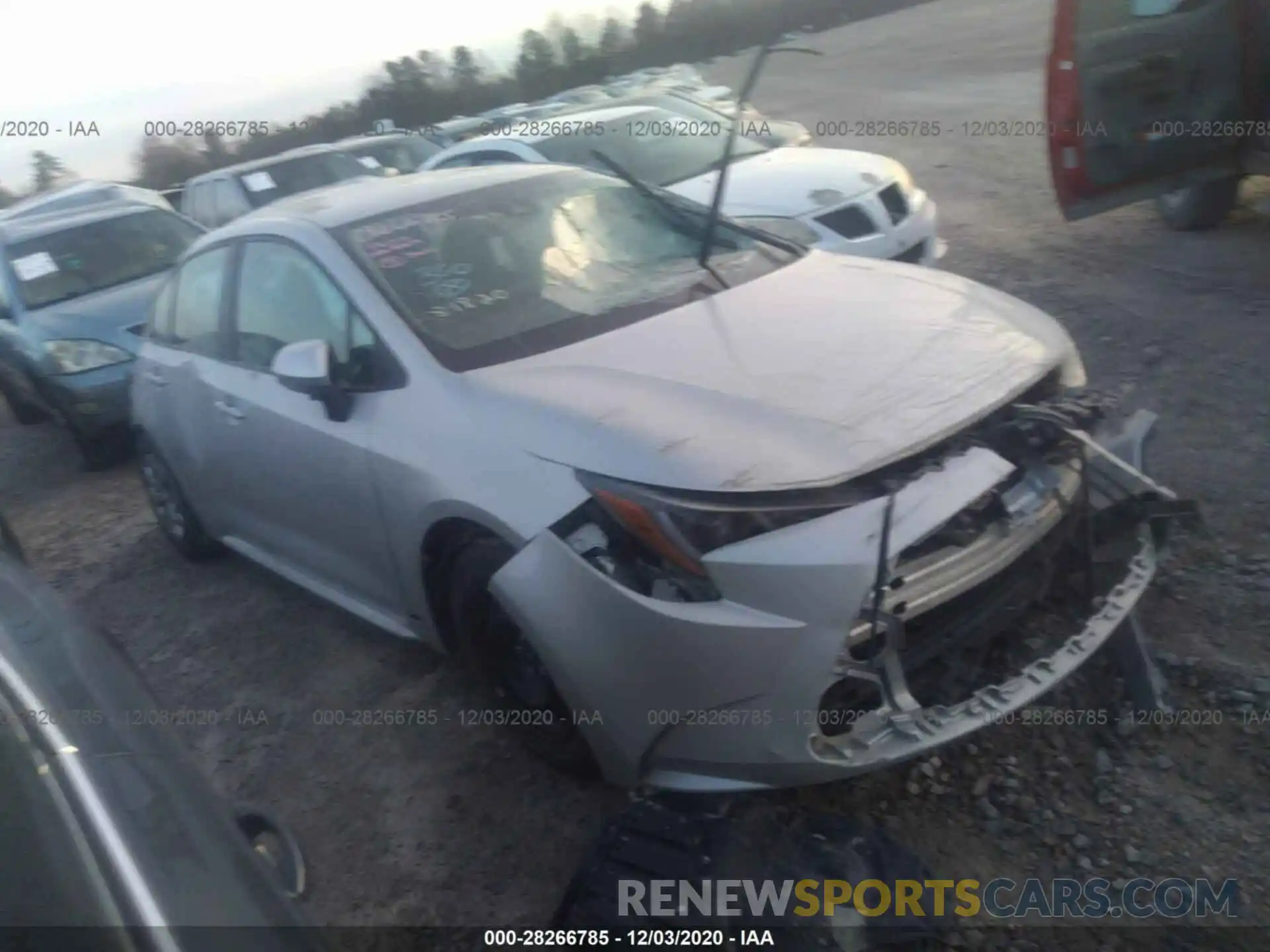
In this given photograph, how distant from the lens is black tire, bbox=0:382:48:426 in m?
8.20

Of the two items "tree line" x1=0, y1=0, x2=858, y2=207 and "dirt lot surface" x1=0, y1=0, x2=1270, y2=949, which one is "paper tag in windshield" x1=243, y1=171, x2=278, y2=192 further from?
"tree line" x1=0, y1=0, x2=858, y2=207

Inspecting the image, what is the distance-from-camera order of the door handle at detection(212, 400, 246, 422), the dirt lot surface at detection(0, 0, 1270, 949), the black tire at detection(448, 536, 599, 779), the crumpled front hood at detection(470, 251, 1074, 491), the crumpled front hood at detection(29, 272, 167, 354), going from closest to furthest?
the crumpled front hood at detection(470, 251, 1074, 491)
the dirt lot surface at detection(0, 0, 1270, 949)
the black tire at detection(448, 536, 599, 779)
the door handle at detection(212, 400, 246, 422)
the crumpled front hood at detection(29, 272, 167, 354)

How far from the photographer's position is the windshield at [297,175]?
10312 mm

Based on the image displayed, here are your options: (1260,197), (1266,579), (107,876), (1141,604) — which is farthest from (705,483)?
(1260,197)

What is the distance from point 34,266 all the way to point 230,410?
463 centimetres

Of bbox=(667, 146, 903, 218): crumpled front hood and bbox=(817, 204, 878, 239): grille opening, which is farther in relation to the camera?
bbox=(667, 146, 903, 218): crumpled front hood

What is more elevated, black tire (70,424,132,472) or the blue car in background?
the blue car in background

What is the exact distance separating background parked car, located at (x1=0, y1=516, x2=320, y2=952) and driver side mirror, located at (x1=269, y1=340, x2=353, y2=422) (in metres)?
1.18

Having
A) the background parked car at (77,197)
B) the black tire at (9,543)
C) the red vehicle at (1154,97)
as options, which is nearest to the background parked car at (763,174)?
the red vehicle at (1154,97)

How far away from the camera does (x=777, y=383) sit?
2.84 m

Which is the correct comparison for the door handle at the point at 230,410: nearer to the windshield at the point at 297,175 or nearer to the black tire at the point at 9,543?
the black tire at the point at 9,543

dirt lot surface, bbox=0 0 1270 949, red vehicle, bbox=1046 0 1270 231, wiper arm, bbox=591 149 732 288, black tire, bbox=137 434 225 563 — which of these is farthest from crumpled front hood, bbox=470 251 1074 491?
red vehicle, bbox=1046 0 1270 231

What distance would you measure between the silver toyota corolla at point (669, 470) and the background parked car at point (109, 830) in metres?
0.96

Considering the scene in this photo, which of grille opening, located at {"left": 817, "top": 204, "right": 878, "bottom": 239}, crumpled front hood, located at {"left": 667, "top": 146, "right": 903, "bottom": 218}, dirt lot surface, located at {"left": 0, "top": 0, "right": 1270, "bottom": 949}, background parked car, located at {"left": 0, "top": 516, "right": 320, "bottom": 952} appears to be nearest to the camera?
background parked car, located at {"left": 0, "top": 516, "right": 320, "bottom": 952}
